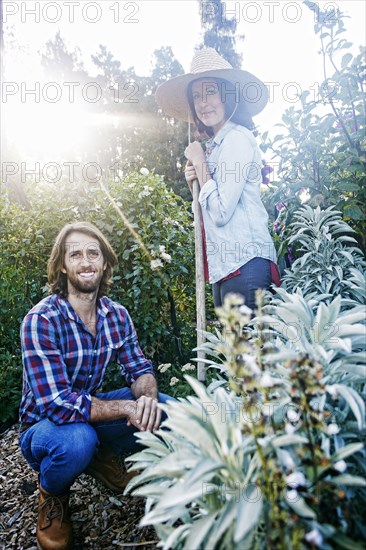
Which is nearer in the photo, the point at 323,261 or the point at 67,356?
the point at 67,356

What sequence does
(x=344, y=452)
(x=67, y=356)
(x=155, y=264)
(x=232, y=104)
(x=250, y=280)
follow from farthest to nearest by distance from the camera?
(x=155, y=264) < (x=232, y=104) < (x=250, y=280) < (x=67, y=356) < (x=344, y=452)

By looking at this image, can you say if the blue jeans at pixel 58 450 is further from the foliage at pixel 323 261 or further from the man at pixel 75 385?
the foliage at pixel 323 261

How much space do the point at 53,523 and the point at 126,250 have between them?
185 centimetres

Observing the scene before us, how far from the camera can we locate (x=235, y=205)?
2.30 metres

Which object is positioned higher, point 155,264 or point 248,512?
point 155,264

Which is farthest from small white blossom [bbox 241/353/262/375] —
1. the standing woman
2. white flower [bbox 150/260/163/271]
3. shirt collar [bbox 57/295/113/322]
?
white flower [bbox 150/260/163/271]

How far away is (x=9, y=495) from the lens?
259 centimetres

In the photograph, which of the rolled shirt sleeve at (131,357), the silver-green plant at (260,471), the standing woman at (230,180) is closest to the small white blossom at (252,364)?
the silver-green plant at (260,471)

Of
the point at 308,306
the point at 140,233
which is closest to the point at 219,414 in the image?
the point at 308,306

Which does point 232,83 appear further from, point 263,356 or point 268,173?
point 263,356

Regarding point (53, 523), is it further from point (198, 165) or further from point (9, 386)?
point (198, 165)

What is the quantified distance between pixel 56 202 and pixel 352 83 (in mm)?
2317

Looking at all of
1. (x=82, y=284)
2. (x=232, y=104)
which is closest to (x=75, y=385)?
(x=82, y=284)

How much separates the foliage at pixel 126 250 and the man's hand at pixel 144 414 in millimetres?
1148
